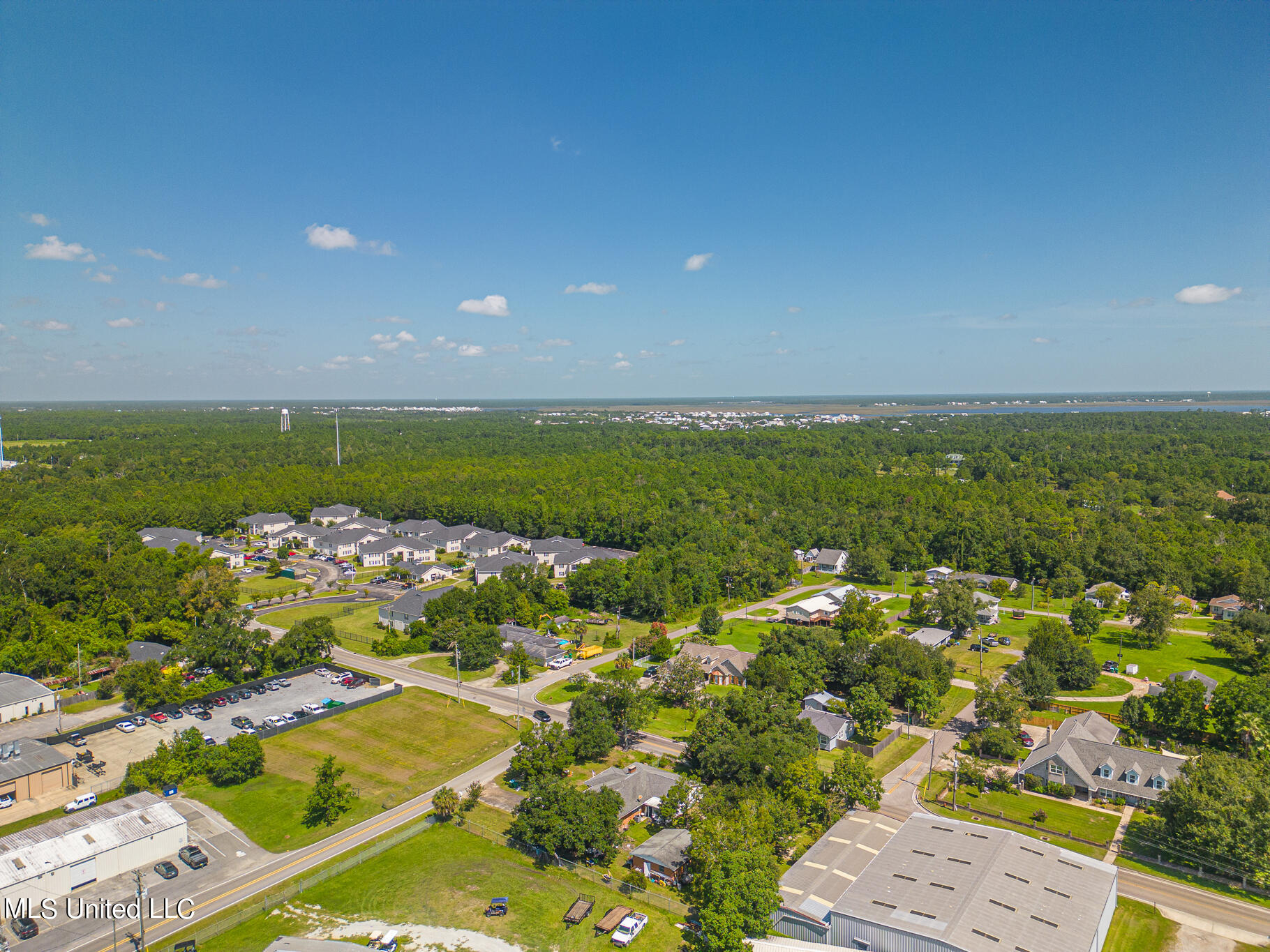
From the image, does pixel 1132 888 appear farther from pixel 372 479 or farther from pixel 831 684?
pixel 372 479

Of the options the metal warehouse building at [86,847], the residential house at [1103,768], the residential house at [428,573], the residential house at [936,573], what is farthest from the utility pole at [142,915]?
the residential house at [936,573]

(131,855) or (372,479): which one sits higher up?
(372,479)

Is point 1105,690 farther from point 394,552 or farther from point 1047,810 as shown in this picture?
point 394,552

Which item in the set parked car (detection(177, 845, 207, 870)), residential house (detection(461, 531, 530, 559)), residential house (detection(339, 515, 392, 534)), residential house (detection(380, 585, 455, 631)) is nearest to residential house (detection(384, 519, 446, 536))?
residential house (detection(339, 515, 392, 534))

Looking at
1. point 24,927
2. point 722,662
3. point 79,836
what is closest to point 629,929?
point 24,927

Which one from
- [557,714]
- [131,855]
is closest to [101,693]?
[131,855]

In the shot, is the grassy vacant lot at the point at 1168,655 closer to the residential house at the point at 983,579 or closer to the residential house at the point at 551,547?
the residential house at the point at 983,579
